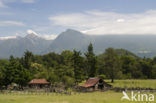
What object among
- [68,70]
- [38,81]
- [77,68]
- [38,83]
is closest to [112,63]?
[77,68]

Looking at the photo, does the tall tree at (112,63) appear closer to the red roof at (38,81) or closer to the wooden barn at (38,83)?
the wooden barn at (38,83)

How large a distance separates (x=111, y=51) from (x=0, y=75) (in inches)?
1639

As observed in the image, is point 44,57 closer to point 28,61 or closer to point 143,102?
point 28,61

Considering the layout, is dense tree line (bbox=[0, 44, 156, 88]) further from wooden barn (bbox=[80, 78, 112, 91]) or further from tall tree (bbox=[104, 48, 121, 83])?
wooden barn (bbox=[80, 78, 112, 91])

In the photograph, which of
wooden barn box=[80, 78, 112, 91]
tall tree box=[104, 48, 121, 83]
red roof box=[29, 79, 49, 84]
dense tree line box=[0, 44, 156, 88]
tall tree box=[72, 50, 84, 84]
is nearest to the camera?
wooden barn box=[80, 78, 112, 91]

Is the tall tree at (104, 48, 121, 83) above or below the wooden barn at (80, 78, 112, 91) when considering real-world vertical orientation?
above

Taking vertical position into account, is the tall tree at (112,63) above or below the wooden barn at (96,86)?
above

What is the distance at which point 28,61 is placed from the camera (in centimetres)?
8488

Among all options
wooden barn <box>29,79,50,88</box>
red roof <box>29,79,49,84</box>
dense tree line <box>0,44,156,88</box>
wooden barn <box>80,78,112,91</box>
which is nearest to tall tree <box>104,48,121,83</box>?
dense tree line <box>0,44,156,88</box>

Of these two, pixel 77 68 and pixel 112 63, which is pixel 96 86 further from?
pixel 112 63

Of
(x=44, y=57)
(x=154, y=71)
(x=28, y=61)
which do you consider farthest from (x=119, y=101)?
(x=44, y=57)

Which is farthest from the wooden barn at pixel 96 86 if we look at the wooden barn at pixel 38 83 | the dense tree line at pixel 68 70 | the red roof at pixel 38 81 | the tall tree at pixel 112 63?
the red roof at pixel 38 81

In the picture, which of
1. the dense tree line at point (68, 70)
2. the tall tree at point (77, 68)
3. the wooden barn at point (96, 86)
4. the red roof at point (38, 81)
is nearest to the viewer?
the wooden barn at point (96, 86)

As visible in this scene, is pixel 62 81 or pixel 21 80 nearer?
pixel 21 80
